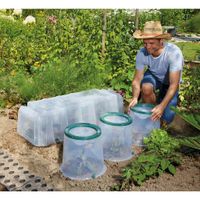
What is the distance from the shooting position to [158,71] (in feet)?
13.9

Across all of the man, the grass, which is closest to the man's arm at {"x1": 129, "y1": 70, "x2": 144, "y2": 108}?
the man

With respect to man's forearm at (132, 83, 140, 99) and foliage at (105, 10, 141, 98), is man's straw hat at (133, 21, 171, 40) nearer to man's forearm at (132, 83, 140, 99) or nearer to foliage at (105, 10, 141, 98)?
man's forearm at (132, 83, 140, 99)

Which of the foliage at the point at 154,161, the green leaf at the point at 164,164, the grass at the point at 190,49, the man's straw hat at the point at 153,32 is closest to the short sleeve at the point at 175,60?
the man's straw hat at the point at 153,32

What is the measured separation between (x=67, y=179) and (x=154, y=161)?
29.1 inches

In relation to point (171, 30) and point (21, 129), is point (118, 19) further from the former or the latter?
point (171, 30)

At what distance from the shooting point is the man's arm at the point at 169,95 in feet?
12.7

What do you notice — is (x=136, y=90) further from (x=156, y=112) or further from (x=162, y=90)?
(x=156, y=112)

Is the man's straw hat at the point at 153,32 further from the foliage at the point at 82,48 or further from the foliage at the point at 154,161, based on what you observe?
the foliage at the point at 82,48

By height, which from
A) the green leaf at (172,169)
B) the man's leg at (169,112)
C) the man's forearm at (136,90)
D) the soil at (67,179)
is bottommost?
the soil at (67,179)

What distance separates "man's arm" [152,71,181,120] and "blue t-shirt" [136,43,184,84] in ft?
0.19

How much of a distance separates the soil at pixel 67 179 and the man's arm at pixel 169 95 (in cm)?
46

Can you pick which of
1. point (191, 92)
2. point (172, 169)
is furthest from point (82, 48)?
point (172, 169)

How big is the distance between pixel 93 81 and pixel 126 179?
2.01 m
